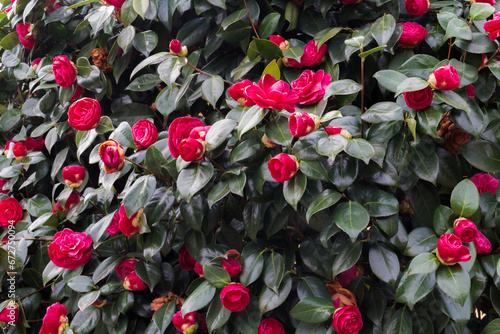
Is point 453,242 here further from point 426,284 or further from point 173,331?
point 173,331

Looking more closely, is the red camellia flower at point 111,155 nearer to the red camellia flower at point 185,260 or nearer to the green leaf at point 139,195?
the green leaf at point 139,195

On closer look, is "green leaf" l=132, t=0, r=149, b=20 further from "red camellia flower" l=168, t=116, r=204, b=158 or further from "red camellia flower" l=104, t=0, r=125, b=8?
"red camellia flower" l=168, t=116, r=204, b=158

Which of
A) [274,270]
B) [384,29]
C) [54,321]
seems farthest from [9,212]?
[384,29]

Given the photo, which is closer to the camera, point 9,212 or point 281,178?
point 281,178

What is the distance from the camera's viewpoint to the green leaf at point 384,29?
3.00 feet

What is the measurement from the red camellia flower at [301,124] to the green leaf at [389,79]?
0.18 meters

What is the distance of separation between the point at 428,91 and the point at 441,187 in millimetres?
308

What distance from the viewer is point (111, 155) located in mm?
874

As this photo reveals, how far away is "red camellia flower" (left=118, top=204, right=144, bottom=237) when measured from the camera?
0.92 meters

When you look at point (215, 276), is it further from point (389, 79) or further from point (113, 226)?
point (389, 79)

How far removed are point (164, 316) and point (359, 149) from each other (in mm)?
608

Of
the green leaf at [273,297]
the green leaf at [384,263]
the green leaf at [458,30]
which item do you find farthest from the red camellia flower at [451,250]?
the green leaf at [458,30]

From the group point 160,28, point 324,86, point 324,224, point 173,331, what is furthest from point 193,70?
point 173,331

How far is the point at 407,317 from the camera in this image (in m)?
0.86
